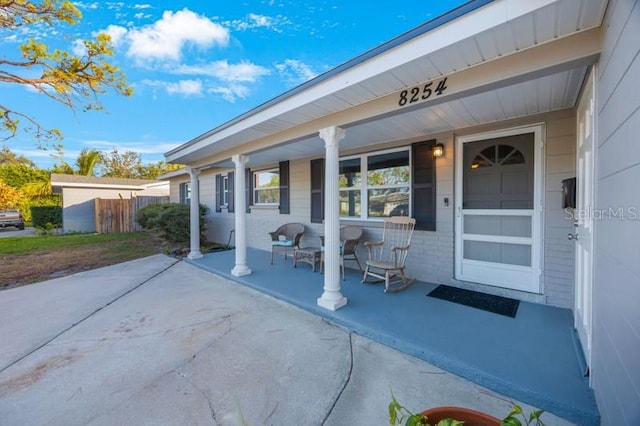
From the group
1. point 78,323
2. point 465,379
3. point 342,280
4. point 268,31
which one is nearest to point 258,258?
point 342,280

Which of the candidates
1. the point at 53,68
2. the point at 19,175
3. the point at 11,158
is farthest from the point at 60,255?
the point at 11,158

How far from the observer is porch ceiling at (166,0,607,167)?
1595mm

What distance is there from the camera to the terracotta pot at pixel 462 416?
1108 mm

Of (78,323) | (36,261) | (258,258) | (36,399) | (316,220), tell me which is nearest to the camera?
(36,399)

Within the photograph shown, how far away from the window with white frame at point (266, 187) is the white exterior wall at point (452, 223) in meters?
0.76

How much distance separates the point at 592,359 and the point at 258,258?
17.4 feet

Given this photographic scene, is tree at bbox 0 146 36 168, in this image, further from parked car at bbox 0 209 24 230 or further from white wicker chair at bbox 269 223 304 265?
white wicker chair at bbox 269 223 304 265

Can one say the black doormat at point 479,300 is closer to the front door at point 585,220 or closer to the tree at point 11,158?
the front door at point 585,220

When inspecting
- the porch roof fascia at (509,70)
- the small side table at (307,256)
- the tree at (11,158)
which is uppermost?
the tree at (11,158)

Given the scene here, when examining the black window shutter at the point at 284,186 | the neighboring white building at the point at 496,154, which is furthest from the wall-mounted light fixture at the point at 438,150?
the black window shutter at the point at 284,186

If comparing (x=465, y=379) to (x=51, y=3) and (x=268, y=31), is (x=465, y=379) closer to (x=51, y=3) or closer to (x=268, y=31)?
(x=268, y=31)

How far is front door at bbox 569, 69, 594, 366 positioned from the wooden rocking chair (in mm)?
1753

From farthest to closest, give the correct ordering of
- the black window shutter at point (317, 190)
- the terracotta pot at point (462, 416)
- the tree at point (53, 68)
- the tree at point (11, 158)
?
1. the tree at point (11, 158)
2. the black window shutter at point (317, 190)
3. the tree at point (53, 68)
4. the terracotta pot at point (462, 416)

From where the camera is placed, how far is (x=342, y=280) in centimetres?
429
